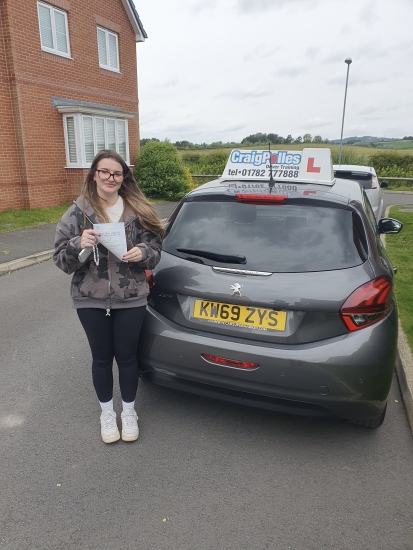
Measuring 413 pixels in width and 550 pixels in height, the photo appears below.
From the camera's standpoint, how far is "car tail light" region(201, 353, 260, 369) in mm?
2600

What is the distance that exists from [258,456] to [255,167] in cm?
222

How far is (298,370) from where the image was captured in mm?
2496

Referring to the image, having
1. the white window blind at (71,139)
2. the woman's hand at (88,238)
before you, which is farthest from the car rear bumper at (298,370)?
the white window blind at (71,139)

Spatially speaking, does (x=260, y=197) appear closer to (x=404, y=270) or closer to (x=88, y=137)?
(x=404, y=270)

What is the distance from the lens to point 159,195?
17750 millimetres

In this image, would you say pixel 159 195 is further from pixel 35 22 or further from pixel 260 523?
pixel 260 523

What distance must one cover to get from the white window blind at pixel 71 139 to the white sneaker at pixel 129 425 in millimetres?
13505

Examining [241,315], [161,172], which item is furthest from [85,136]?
[241,315]

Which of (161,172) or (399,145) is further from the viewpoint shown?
(399,145)

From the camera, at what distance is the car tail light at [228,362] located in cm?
260

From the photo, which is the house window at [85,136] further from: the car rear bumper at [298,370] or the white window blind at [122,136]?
the car rear bumper at [298,370]

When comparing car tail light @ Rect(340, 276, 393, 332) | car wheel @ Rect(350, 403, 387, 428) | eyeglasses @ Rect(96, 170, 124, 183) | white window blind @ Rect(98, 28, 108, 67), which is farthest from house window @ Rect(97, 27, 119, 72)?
car wheel @ Rect(350, 403, 387, 428)

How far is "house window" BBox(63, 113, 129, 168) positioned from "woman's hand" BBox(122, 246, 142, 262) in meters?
12.4

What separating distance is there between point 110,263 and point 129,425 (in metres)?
1.10
